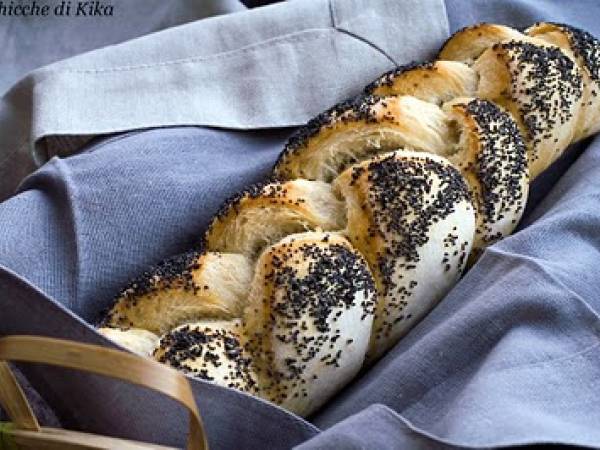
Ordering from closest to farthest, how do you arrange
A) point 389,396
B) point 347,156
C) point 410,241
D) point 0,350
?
point 0,350 → point 389,396 → point 410,241 → point 347,156

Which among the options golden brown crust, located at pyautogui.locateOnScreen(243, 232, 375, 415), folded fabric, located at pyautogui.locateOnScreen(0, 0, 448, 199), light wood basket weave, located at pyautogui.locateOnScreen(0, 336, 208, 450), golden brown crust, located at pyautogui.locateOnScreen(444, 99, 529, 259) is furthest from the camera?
folded fabric, located at pyautogui.locateOnScreen(0, 0, 448, 199)

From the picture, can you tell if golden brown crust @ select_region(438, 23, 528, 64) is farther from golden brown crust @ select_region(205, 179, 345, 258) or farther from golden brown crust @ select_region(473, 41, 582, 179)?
golden brown crust @ select_region(205, 179, 345, 258)

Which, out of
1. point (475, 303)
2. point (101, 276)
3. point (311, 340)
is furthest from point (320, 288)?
point (101, 276)

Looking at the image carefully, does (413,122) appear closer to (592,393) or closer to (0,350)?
(592,393)

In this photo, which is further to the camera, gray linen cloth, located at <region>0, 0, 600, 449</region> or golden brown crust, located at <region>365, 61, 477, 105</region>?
golden brown crust, located at <region>365, 61, 477, 105</region>

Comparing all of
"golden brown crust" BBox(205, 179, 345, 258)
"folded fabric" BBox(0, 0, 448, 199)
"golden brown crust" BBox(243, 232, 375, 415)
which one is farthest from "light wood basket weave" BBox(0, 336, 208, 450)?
"folded fabric" BBox(0, 0, 448, 199)

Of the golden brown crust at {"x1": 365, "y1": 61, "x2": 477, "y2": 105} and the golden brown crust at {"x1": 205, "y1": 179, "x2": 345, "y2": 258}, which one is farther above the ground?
the golden brown crust at {"x1": 365, "y1": 61, "x2": 477, "y2": 105}
